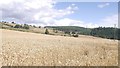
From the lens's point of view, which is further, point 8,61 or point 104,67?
point 104,67

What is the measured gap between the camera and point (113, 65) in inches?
562

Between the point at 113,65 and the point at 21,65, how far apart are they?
5509 millimetres

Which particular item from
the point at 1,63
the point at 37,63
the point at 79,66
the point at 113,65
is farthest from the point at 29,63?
the point at 113,65

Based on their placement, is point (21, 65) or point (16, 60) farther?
point (16, 60)

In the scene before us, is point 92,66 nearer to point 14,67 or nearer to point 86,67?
point 86,67

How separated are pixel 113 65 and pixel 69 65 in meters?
3.15

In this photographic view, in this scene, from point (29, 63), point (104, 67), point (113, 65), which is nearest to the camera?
point (29, 63)

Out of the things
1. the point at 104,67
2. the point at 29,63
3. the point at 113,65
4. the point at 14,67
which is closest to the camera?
the point at 14,67

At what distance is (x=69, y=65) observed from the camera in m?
12.4

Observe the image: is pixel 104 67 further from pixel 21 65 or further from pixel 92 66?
pixel 21 65

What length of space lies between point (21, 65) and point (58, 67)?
171 centimetres

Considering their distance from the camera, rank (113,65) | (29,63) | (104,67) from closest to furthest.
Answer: (29,63)
(104,67)
(113,65)

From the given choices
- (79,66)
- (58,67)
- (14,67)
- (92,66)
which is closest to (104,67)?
(92,66)

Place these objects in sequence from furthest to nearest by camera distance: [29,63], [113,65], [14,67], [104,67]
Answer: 1. [113,65]
2. [104,67]
3. [29,63]
4. [14,67]
